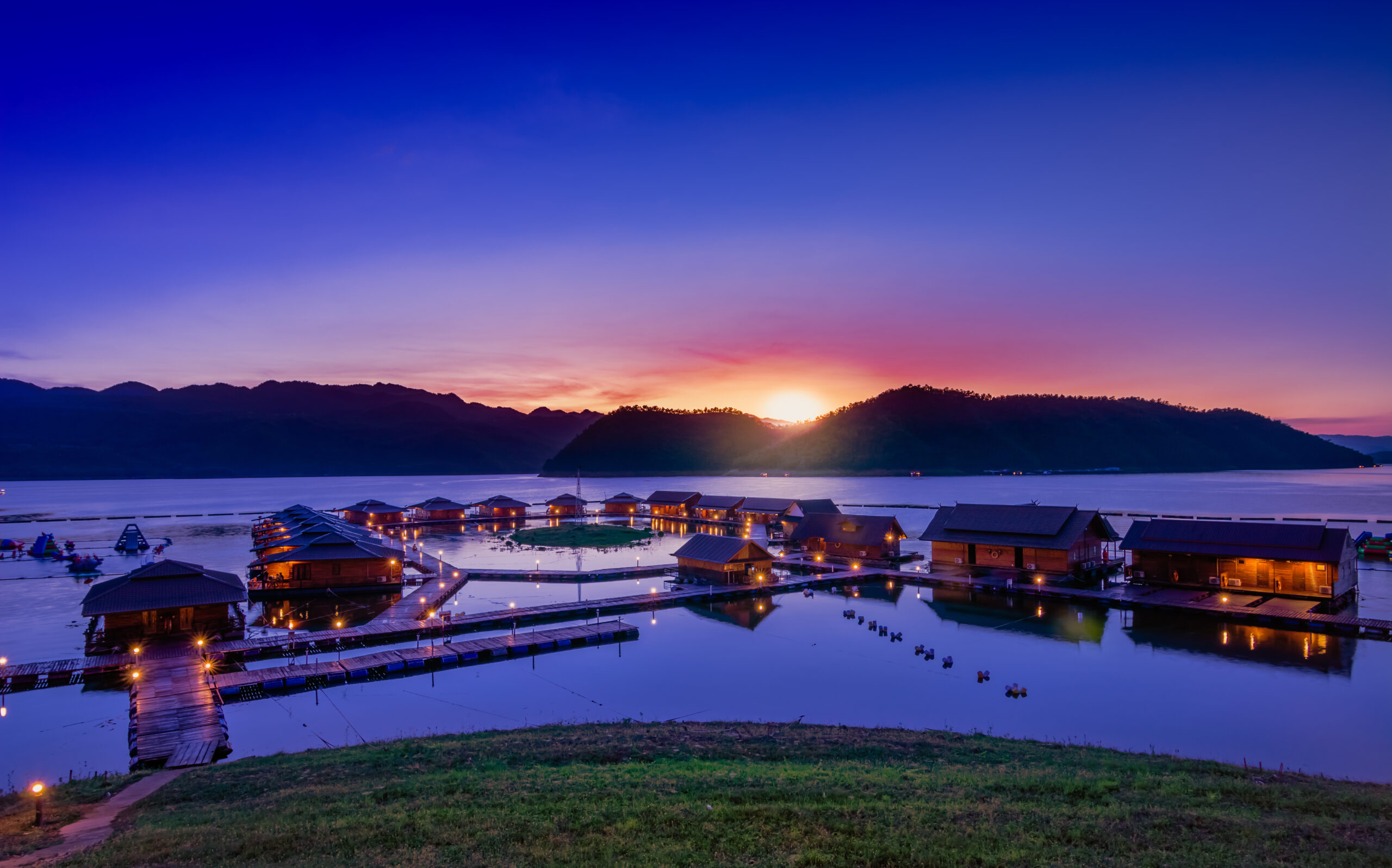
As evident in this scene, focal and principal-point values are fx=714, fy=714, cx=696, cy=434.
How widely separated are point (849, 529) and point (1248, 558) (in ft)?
87.1

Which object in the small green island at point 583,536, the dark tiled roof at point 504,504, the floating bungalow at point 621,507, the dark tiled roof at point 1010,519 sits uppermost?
the dark tiled roof at point 1010,519

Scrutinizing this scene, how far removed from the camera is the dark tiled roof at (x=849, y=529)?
57.4 m

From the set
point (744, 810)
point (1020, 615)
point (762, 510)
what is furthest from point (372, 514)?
point (744, 810)

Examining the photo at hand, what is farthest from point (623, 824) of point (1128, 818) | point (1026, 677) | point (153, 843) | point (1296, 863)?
point (1026, 677)

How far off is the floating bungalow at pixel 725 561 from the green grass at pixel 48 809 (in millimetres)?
34926

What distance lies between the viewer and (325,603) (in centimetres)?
4612

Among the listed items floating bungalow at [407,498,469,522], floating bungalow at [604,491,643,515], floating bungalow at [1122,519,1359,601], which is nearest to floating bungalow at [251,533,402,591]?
floating bungalow at [1122,519,1359,601]

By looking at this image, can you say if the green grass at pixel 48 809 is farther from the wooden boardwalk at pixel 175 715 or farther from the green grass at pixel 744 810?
the wooden boardwalk at pixel 175 715

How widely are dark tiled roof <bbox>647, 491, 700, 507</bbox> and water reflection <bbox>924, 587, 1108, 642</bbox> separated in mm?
62663

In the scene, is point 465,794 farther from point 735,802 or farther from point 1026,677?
point 1026,677

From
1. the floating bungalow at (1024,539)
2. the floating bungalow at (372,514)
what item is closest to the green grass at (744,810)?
the floating bungalow at (1024,539)

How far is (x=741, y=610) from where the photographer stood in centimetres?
4397

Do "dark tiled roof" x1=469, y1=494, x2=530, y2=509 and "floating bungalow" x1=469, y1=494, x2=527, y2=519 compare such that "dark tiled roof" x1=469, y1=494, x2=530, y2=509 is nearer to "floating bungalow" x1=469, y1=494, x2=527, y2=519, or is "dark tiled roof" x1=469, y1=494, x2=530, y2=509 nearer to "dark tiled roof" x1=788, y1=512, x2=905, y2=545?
"floating bungalow" x1=469, y1=494, x2=527, y2=519

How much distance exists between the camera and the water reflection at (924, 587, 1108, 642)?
123ft
